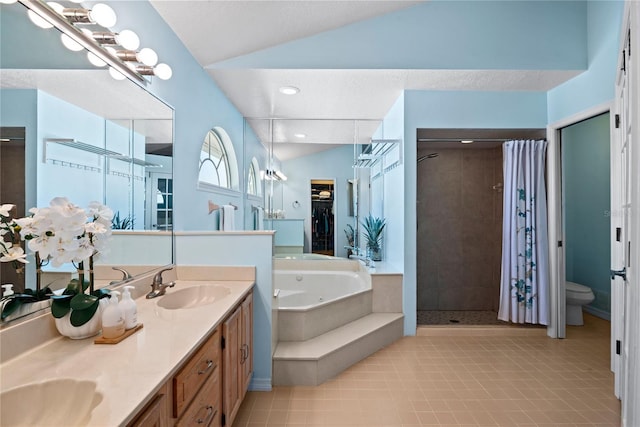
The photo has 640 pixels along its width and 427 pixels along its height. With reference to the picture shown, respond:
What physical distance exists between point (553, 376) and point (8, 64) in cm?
362

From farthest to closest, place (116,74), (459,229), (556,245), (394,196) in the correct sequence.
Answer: (459,229) < (394,196) < (556,245) < (116,74)

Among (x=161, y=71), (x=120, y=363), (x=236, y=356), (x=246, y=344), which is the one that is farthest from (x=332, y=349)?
(x=161, y=71)

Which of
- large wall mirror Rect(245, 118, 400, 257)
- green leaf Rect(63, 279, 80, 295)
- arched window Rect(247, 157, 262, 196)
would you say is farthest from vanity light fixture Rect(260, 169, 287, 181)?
green leaf Rect(63, 279, 80, 295)

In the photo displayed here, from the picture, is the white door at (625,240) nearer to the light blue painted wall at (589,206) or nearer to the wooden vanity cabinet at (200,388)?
the light blue painted wall at (589,206)

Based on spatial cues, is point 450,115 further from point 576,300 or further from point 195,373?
point 195,373

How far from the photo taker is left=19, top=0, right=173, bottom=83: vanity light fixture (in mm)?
1216

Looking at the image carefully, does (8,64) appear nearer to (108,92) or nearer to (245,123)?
(108,92)

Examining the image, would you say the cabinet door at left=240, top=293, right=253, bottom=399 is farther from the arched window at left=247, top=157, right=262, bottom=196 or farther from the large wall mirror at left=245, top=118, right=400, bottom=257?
the arched window at left=247, top=157, right=262, bottom=196

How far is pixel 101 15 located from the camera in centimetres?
137

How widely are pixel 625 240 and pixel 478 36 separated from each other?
198 centimetres

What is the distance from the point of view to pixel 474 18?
2.83 meters

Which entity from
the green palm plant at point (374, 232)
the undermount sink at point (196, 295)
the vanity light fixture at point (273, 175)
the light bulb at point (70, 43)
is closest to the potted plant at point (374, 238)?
the green palm plant at point (374, 232)

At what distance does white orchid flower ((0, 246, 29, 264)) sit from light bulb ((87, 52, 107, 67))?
909 mm

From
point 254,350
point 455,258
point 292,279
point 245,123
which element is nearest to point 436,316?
point 455,258
